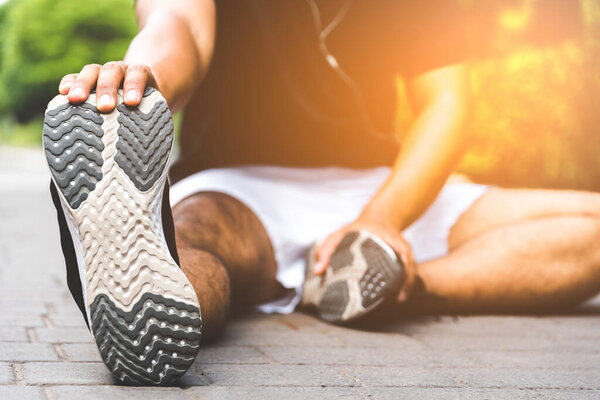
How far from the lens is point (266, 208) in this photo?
2781 mm

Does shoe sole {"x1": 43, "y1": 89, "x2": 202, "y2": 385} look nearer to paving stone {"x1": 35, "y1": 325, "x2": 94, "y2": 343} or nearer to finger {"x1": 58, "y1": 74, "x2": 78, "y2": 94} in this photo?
finger {"x1": 58, "y1": 74, "x2": 78, "y2": 94}

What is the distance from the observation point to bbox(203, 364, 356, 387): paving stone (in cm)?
173

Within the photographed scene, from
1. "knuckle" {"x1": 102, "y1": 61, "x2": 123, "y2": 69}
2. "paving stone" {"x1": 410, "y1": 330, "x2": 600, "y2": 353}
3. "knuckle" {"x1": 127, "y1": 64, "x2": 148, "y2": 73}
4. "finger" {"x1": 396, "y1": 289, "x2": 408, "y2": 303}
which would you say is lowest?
"paving stone" {"x1": 410, "y1": 330, "x2": 600, "y2": 353}

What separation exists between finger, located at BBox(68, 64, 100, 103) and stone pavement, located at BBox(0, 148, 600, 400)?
1.67 feet

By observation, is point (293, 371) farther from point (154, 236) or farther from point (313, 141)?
point (313, 141)

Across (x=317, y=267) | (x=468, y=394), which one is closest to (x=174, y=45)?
(x=317, y=267)

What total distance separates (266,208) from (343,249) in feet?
1.74

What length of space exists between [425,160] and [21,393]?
142 cm

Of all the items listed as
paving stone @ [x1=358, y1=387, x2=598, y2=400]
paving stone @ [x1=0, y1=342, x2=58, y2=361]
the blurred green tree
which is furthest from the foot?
the blurred green tree

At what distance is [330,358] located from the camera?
2.02 meters

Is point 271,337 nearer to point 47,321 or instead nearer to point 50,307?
point 47,321

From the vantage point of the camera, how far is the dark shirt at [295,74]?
295 centimetres

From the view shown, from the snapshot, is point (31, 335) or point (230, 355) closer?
point (230, 355)

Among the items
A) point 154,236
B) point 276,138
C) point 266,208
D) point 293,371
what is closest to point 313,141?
point 276,138
